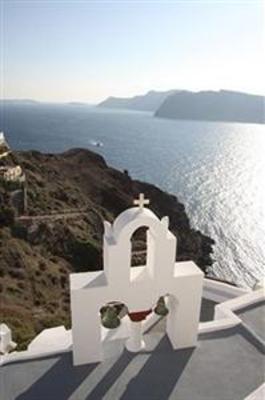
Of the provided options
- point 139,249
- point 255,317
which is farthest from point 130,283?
point 139,249

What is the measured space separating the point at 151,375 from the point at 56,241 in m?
19.6

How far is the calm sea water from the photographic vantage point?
38344 mm

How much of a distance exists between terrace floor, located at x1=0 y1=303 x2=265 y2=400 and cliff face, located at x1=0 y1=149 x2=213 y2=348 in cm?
392

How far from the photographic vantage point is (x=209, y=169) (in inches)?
2820

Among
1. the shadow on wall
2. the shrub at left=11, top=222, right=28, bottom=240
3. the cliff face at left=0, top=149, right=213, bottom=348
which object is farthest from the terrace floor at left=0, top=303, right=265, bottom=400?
the shrub at left=11, top=222, right=28, bottom=240

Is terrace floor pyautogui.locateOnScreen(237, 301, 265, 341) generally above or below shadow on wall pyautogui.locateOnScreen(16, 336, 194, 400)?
above

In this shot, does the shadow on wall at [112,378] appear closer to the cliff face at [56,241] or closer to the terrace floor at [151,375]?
the terrace floor at [151,375]

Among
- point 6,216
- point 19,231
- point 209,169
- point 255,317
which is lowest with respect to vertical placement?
point 209,169

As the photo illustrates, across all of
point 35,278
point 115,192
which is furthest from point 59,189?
point 35,278

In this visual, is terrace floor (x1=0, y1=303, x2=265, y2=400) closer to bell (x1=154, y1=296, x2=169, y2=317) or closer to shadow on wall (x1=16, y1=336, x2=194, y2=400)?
shadow on wall (x1=16, y1=336, x2=194, y2=400)

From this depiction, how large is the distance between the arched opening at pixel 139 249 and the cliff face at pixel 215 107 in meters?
134

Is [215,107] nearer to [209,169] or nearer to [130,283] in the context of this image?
[209,169]

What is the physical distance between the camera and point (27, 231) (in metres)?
23.8

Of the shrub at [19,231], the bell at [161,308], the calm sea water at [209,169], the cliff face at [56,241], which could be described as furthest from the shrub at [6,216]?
the calm sea water at [209,169]
